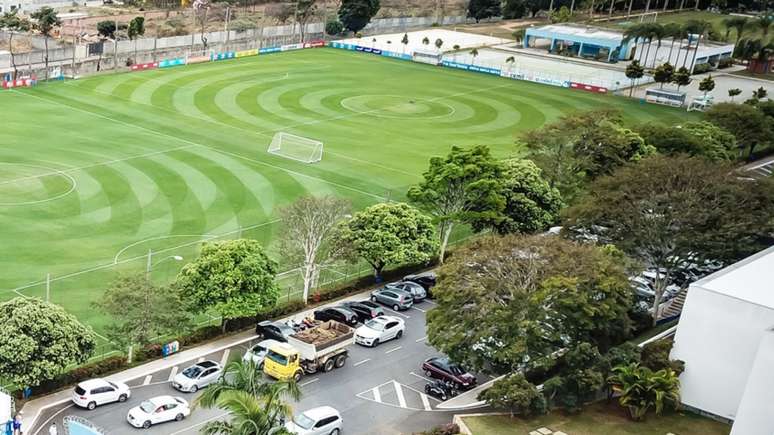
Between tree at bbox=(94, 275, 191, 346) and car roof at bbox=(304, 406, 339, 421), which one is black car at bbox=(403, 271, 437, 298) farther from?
car roof at bbox=(304, 406, 339, 421)

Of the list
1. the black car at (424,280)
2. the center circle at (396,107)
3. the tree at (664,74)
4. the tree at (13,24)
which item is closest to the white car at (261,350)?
the black car at (424,280)

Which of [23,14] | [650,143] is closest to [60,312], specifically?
[650,143]

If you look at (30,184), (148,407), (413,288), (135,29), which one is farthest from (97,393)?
(135,29)

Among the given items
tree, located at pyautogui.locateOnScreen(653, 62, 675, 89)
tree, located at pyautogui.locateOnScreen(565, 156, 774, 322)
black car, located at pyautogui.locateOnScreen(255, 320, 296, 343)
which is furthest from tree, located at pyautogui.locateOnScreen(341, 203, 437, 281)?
tree, located at pyautogui.locateOnScreen(653, 62, 675, 89)

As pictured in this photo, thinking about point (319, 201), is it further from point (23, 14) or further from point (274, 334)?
point (23, 14)

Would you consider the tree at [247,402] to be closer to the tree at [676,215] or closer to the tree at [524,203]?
the tree at [676,215]

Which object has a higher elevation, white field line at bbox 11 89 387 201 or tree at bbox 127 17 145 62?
tree at bbox 127 17 145 62
